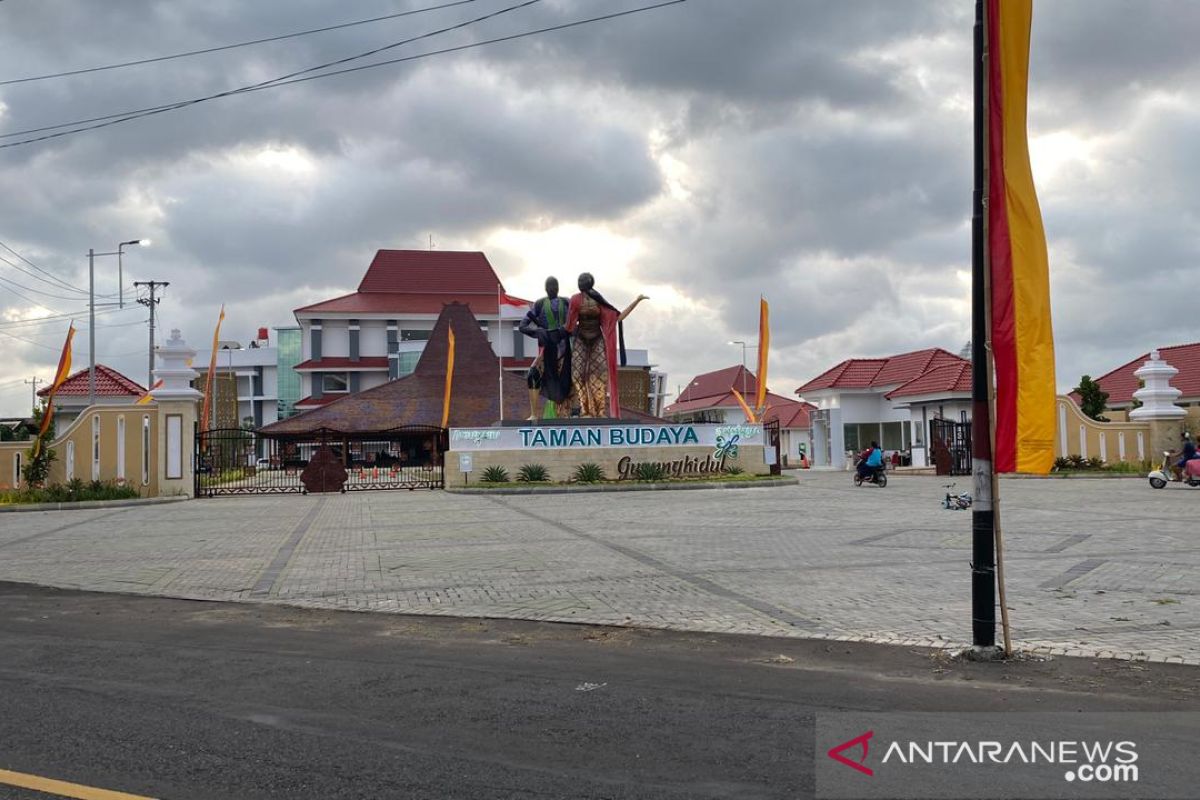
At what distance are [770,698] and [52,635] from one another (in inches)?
237

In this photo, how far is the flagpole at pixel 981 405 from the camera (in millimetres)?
6742

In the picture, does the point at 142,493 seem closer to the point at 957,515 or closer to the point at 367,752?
the point at 957,515

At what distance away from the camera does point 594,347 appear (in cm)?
3198

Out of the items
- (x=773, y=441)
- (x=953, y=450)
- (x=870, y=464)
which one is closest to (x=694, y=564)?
(x=870, y=464)

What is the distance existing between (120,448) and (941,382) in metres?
→ 32.8

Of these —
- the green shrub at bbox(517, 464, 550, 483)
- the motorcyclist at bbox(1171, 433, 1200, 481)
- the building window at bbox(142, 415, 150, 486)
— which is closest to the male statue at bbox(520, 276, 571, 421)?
the green shrub at bbox(517, 464, 550, 483)

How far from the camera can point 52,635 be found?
26.8 ft

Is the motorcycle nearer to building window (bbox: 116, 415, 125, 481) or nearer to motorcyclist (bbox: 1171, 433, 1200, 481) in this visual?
motorcyclist (bbox: 1171, 433, 1200, 481)

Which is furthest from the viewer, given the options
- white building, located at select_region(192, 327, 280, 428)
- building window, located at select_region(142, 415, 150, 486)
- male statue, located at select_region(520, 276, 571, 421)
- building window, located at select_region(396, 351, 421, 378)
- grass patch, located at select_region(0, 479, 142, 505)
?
white building, located at select_region(192, 327, 280, 428)

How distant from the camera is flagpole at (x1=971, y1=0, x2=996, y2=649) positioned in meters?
6.74

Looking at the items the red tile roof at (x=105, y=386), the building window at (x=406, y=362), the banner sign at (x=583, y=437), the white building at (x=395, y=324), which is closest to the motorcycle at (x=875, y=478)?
the banner sign at (x=583, y=437)

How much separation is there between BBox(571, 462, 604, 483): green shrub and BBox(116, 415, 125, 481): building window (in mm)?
12593

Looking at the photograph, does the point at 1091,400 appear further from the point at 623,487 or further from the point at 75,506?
the point at 75,506

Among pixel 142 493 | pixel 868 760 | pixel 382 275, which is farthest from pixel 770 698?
pixel 382 275
